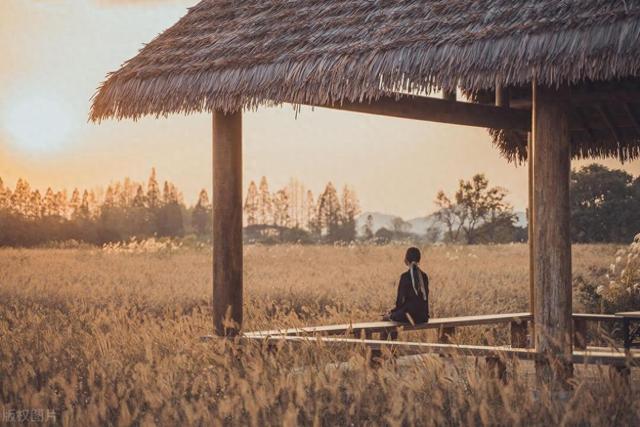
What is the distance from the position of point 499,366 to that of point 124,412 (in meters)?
3.02

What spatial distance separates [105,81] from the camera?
976 centimetres

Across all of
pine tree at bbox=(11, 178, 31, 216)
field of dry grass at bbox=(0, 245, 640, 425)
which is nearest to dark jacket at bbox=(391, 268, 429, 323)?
field of dry grass at bbox=(0, 245, 640, 425)

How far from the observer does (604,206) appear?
48.7 metres

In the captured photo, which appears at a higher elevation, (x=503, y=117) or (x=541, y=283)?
(x=503, y=117)

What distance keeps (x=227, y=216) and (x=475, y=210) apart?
50.1m

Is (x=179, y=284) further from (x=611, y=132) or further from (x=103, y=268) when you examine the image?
(x=611, y=132)

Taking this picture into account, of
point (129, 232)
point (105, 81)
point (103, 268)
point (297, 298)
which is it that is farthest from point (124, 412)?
point (129, 232)

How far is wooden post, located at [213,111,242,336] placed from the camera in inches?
357

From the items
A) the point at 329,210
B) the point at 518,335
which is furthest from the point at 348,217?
the point at 518,335

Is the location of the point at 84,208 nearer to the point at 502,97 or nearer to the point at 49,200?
the point at 49,200

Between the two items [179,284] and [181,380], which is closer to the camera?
[181,380]

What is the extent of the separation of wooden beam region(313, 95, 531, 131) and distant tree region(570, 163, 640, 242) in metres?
37.6

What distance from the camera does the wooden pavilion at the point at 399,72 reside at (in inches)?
284

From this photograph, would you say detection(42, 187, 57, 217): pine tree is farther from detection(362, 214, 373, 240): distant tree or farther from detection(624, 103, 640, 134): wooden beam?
detection(624, 103, 640, 134): wooden beam
